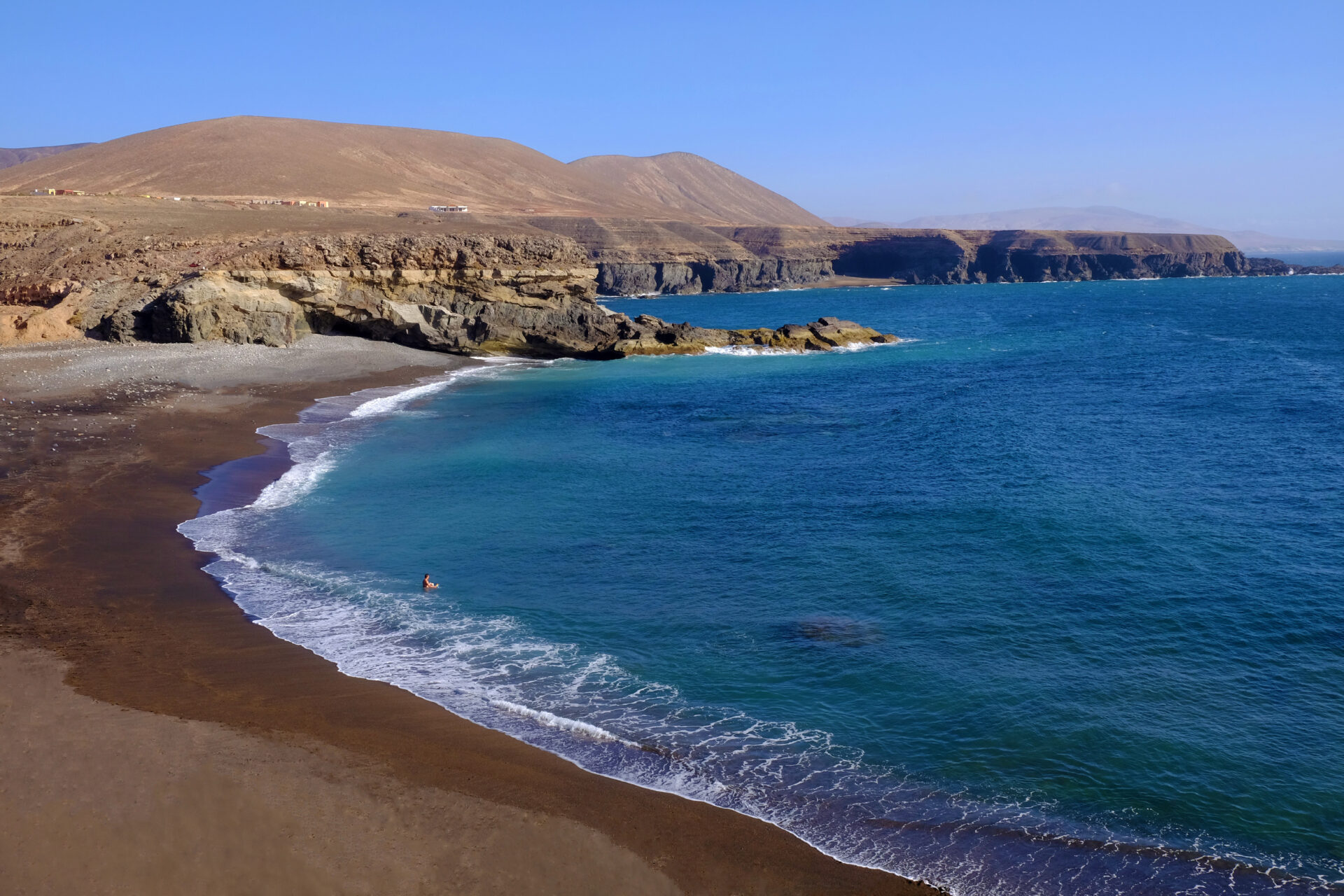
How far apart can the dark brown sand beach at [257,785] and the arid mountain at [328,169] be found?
80073 millimetres

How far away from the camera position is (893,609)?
14.6 meters

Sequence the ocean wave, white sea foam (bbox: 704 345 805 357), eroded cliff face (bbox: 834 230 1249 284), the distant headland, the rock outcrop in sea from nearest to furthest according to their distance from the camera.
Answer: the ocean wave → the rock outcrop in sea → the distant headland → white sea foam (bbox: 704 345 805 357) → eroded cliff face (bbox: 834 230 1249 284)

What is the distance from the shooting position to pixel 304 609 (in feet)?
47.6

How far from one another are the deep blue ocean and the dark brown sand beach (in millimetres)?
643

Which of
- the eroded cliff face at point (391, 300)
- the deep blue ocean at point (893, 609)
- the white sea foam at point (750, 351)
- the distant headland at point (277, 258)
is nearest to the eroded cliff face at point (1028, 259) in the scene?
the distant headland at point (277, 258)

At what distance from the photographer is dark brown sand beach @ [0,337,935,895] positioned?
8062 millimetres

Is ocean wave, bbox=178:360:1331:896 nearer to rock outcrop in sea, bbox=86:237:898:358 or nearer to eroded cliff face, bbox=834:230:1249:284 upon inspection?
rock outcrop in sea, bbox=86:237:898:358

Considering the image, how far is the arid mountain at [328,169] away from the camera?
307 ft

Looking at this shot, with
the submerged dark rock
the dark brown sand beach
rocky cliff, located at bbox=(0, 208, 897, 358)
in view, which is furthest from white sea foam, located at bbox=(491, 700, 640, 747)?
rocky cliff, located at bbox=(0, 208, 897, 358)

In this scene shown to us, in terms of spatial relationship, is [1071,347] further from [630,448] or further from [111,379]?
[111,379]

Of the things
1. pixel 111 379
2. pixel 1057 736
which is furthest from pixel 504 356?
pixel 1057 736

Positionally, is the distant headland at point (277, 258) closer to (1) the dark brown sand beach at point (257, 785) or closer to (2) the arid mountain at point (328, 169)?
(2) the arid mountain at point (328, 169)

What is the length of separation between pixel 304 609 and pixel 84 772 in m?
5.42

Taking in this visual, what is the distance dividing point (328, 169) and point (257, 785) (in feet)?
366
